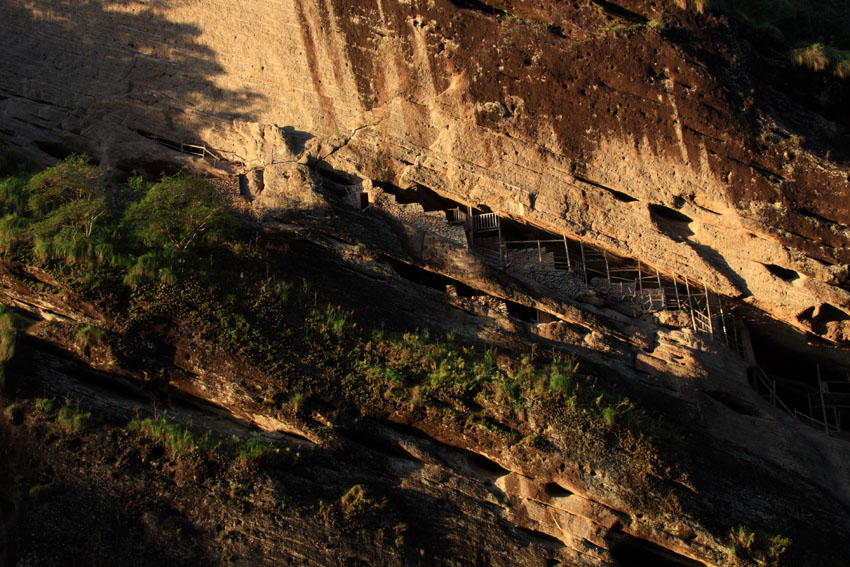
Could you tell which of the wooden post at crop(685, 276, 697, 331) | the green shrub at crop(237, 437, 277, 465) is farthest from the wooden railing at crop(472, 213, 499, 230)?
the green shrub at crop(237, 437, 277, 465)

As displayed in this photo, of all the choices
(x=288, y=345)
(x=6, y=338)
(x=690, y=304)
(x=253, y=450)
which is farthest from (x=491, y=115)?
(x=6, y=338)

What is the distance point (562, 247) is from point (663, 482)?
6157 millimetres

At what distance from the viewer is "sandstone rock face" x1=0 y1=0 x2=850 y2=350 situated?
54.0 feet

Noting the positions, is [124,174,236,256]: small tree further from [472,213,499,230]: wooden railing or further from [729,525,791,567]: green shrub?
[729,525,791,567]: green shrub

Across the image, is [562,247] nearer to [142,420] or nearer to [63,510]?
[142,420]

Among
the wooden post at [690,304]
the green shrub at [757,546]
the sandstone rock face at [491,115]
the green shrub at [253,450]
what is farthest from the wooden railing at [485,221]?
the green shrub at [757,546]

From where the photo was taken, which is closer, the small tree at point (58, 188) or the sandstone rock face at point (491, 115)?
the small tree at point (58, 188)

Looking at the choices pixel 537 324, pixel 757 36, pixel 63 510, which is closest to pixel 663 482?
pixel 537 324

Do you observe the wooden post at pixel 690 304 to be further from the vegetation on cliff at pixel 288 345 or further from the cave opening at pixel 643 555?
the cave opening at pixel 643 555

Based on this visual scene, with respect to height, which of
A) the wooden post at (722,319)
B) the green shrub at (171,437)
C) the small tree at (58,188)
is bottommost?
the wooden post at (722,319)

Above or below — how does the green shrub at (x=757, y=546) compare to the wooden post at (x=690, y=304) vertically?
below

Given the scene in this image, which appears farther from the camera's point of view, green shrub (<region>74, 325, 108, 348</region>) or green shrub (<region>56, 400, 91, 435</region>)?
green shrub (<region>74, 325, 108, 348</region>)

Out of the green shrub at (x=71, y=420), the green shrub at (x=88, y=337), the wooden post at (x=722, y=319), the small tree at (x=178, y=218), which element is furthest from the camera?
the wooden post at (x=722, y=319)

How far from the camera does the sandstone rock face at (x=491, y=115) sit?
16.5 meters
